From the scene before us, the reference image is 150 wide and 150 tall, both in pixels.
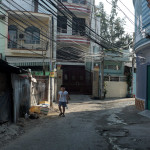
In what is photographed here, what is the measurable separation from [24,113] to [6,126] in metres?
2.95

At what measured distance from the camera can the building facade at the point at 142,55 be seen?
12083 millimetres

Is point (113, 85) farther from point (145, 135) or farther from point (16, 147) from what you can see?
point (16, 147)

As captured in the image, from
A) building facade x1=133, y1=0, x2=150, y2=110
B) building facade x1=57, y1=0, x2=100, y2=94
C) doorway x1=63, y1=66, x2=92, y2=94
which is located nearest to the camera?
building facade x1=133, y1=0, x2=150, y2=110

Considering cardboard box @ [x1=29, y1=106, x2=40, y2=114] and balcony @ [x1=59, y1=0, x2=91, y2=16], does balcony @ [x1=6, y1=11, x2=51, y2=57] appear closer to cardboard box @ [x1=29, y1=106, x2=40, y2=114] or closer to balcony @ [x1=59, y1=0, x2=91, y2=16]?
balcony @ [x1=59, y1=0, x2=91, y2=16]

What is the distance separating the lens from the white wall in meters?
24.2

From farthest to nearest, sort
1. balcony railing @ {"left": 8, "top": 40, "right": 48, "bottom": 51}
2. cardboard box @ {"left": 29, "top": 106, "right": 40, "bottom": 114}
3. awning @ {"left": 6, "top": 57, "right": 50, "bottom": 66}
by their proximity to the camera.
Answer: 1. balcony railing @ {"left": 8, "top": 40, "right": 48, "bottom": 51}
2. awning @ {"left": 6, "top": 57, "right": 50, "bottom": 66}
3. cardboard box @ {"left": 29, "top": 106, "right": 40, "bottom": 114}

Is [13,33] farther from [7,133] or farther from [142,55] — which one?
[7,133]

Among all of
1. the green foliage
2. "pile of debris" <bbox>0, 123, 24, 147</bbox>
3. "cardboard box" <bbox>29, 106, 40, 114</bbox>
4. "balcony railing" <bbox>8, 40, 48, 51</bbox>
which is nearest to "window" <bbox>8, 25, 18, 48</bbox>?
"balcony railing" <bbox>8, 40, 48, 51</bbox>

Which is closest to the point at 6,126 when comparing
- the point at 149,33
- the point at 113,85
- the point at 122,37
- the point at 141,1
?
the point at 149,33

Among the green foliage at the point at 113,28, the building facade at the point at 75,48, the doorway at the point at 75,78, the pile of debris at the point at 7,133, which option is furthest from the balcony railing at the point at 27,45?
the green foliage at the point at 113,28

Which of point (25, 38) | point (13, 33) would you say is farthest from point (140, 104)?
point (13, 33)

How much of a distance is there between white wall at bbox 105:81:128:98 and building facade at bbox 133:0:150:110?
389 inches

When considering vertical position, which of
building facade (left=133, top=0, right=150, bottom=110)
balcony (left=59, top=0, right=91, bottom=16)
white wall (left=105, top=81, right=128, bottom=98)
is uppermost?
balcony (left=59, top=0, right=91, bottom=16)

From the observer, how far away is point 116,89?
24.4m
